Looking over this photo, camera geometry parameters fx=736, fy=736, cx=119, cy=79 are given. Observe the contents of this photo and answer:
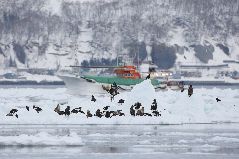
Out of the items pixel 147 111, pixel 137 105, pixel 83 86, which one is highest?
pixel 83 86

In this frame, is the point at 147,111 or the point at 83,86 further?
the point at 83,86

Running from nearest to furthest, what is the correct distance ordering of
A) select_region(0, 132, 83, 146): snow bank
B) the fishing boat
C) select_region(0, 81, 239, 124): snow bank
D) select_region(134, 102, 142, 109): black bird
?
select_region(0, 132, 83, 146): snow bank, select_region(0, 81, 239, 124): snow bank, select_region(134, 102, 142, 109): black bird, the fishing boat

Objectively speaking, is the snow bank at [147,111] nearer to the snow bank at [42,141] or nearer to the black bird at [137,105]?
the black bird at [137,105]

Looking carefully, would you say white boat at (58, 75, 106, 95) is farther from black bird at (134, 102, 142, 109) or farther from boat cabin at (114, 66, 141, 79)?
black bird at (134, 102, 142, 109)

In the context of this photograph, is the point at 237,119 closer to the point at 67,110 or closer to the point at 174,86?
the point at 67,110

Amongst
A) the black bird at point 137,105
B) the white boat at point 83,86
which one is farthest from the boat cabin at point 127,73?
the black bird at point 137,105

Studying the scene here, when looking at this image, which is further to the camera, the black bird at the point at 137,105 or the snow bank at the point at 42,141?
the black bird at the point at 137,105

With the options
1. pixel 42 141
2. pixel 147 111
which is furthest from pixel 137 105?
pixel 42 141

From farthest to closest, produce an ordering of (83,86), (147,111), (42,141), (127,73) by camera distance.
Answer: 1. (127,73)
2. (83,86)
3. (147,111)
4. (42,141)

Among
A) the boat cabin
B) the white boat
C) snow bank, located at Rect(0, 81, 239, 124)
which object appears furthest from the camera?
the boat cabin

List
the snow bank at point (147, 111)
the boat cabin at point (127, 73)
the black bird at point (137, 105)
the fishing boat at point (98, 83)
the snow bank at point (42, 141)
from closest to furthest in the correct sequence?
the snow bank at point (42, 141)
the snow bank at point (147, 111)
the black bird at point (137, 105)
the fishing boat at point (98, 83)
the boat cabin at point (127, 73)

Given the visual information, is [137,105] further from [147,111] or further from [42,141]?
[42,141]

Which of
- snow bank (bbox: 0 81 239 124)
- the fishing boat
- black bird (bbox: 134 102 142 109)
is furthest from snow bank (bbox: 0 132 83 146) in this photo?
the fishing boat

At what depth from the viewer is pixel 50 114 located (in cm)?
5291
